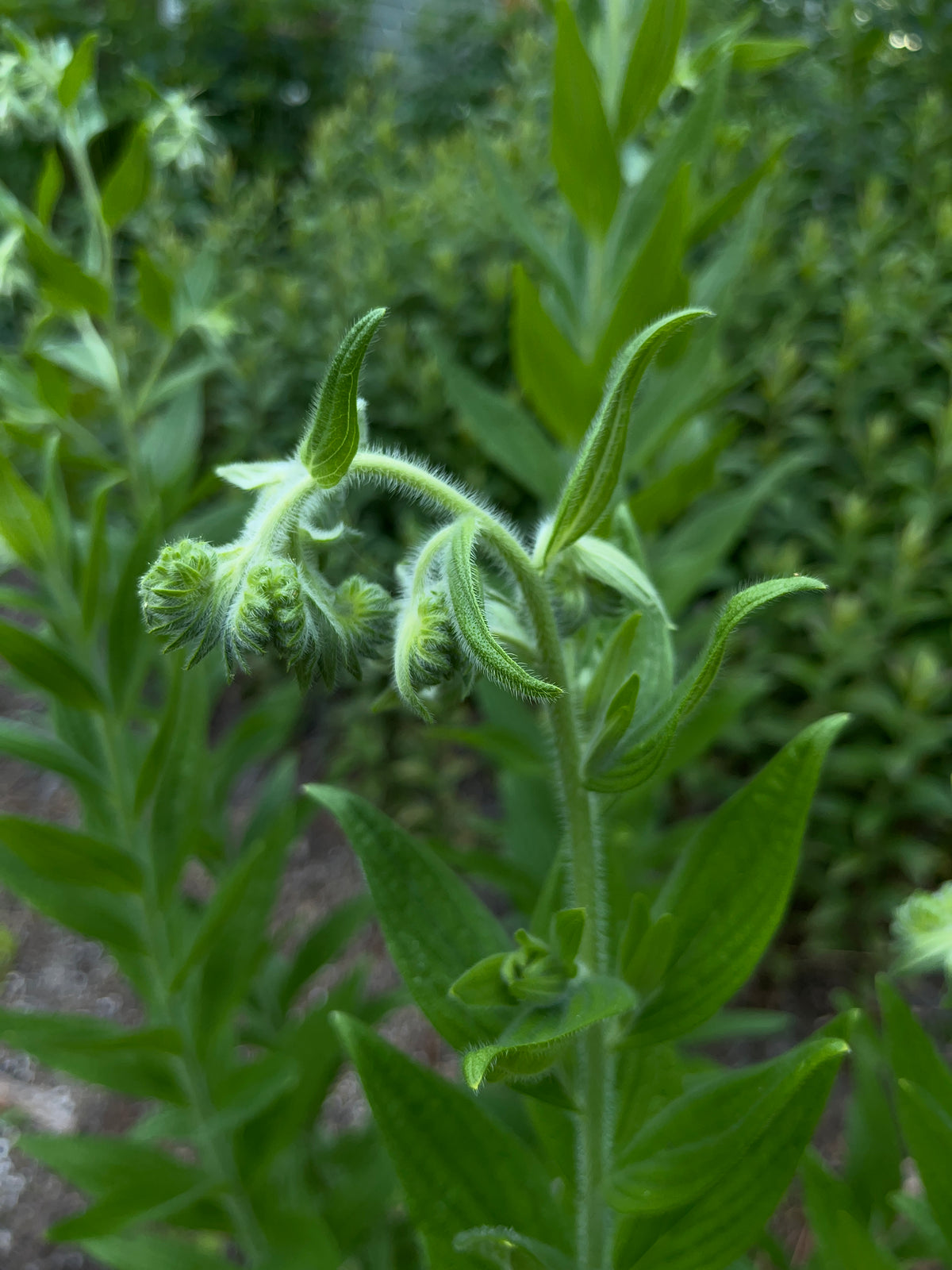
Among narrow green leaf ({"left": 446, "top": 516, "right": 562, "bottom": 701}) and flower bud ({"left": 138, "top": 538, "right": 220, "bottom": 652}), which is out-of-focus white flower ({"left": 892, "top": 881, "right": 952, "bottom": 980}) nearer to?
narrow green leaf ({"left": 446, "top": 516, "right": 562, "bottom": 701})

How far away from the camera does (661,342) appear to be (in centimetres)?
51

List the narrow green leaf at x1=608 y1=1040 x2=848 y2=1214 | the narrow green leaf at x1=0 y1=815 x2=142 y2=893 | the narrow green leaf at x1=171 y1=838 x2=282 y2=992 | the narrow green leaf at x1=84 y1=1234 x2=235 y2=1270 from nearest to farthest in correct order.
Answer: the narrow green leaf at x1=608 y1=1040 x2=848 y2=1214 < the narrow green leaf at x1=0 y1=815 x2=142 y2=893 < the narrow green leaf at x1=171 y1=838 x2=282 y2=992 < the narrow green leaf at x1=84 y1=1234 x2=235 y2=1270

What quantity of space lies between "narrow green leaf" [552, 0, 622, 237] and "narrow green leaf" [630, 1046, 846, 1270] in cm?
89

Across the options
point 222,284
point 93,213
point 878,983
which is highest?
point 93,213

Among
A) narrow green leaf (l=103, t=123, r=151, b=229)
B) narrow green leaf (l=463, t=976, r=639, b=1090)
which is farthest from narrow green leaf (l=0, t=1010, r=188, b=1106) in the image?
narrow green leaf (l=103, t=123, r=151, b=229)

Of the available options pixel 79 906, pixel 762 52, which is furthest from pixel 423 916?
pixel 762 52

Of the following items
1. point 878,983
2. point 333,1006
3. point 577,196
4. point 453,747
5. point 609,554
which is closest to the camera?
point 609,554

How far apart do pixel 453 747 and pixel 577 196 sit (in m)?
1.77

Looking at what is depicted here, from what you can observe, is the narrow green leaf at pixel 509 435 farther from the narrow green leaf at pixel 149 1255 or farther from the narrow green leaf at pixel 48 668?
the narrow green leaf at pixel 149 1255

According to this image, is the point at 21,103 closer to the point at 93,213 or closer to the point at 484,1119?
the point at 93,213

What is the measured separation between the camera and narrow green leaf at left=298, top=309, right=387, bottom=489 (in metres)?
0.50

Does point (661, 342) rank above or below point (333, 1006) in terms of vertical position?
above

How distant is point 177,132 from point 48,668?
0.85 meters

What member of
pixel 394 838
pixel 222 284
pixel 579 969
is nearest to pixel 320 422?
pixel 394 838
